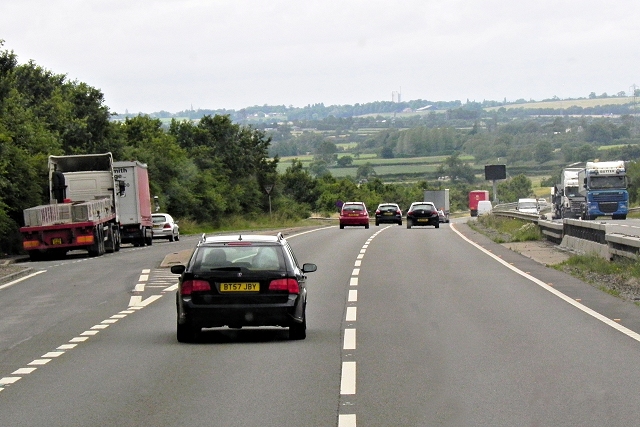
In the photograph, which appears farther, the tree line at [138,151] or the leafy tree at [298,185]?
the leafy tree at [298,185]

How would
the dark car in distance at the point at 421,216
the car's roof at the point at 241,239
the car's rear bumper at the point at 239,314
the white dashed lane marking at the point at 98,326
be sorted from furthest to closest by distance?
1. the dark car in distance at the point at 421,216
2. the car's roof at the point at 241,239
3. the car's rear bumper at the point at 239,314
4. the white dashed lane marking at the point at 98,326

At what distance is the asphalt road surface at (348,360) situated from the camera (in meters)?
9.10

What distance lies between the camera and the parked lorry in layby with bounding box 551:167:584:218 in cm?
6444

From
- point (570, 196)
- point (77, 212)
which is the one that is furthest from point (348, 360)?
point (570, 196)

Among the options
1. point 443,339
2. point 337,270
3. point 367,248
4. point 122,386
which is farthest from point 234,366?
point 367,248

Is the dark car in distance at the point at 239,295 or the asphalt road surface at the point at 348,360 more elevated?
the dark car in distance at the point at 239,295

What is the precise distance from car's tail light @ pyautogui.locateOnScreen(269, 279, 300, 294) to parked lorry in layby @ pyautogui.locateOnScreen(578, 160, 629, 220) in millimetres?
48006

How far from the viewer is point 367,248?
118 feet

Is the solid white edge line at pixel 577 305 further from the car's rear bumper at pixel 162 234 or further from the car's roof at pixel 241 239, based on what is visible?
the car's rear bumper at pixel 162 234

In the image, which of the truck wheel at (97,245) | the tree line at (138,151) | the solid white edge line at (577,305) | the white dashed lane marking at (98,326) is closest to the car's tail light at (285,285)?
the white dashed lane marking at (98,326)

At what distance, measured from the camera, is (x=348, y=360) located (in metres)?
11.9

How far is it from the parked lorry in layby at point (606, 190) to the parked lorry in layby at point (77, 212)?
26387mm

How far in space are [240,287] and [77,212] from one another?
2464 cm

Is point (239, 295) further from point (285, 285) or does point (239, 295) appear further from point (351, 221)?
point (351, 221)
